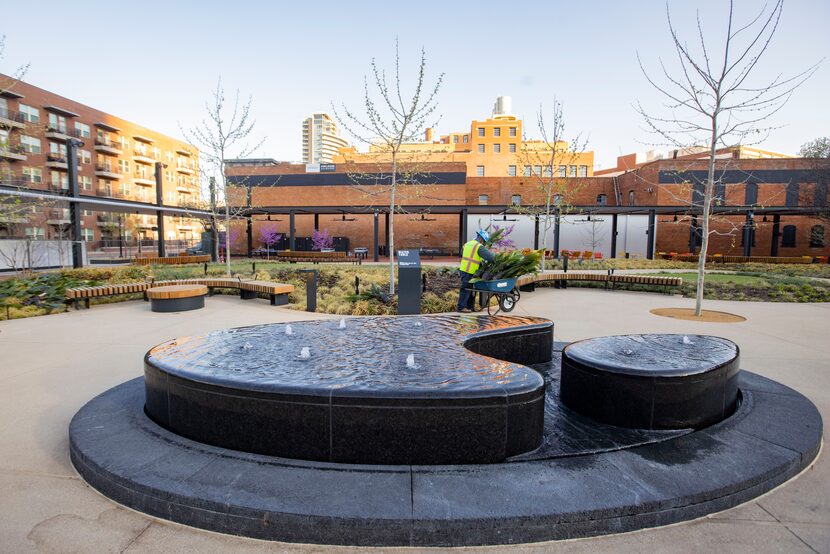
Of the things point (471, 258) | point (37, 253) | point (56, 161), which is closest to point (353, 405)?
point (471, 258)

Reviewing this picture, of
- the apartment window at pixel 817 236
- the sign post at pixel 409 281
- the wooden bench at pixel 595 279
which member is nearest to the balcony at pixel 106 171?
the wooden bench at pixel 595 279

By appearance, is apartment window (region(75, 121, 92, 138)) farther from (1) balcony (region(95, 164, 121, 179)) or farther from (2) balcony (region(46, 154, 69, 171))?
(2) balcony (region(46, 154, 69, 171))

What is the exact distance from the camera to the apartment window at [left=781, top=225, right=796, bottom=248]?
35.4m

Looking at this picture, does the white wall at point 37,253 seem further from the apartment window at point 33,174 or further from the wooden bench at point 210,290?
the apartment window at point 33,174

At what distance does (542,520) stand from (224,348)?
10.9ft

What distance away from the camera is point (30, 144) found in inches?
1635

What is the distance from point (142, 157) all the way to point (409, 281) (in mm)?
60651

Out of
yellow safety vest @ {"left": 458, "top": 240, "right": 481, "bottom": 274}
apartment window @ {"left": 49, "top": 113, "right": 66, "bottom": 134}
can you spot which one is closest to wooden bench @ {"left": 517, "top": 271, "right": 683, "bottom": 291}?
yellow safety vest @ {"left": 458, "top": 240, "right": 481, "bottom": 274}

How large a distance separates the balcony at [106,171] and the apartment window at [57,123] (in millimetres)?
5229

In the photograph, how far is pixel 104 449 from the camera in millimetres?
3158

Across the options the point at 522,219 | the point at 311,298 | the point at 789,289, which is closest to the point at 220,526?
the point at 311,298

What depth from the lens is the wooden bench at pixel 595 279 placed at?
512 inches

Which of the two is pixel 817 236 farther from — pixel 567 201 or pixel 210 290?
pixel 210 290

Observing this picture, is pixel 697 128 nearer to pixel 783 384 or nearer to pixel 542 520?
pixel 783 384
